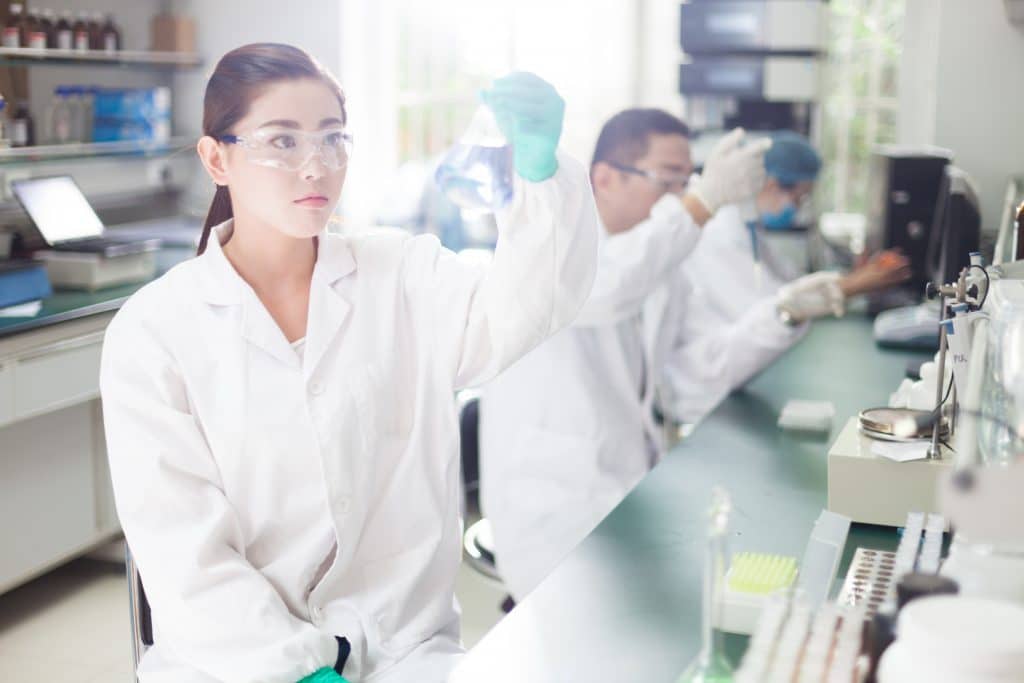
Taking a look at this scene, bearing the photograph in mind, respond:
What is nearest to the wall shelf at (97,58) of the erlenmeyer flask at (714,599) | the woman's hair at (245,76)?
the woman's hair at (245,76)

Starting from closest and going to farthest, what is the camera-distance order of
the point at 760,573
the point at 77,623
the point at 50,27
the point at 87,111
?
the point at 760,573 < the point at 77,623 < the point at 50,27 < the point at 87,111

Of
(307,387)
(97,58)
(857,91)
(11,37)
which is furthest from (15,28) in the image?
(857,91)

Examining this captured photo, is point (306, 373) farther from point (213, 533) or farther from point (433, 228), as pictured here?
point (433, 228)

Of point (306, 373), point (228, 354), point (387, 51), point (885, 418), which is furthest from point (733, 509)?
point (387, 51)

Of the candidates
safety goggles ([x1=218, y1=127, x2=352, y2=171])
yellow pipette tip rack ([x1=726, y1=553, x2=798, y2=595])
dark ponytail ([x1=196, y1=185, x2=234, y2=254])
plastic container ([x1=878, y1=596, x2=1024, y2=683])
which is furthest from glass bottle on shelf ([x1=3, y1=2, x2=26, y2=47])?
plastic container ([x1=878, y1=596, x2=1024, y2=683])

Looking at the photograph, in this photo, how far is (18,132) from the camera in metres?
3.87

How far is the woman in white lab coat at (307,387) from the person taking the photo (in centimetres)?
151

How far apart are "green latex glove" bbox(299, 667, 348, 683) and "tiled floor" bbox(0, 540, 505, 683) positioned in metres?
1.25

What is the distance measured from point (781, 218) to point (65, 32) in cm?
258

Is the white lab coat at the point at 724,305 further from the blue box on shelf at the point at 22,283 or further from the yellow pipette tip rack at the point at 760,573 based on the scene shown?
the blue box on shelf at the point at 22,283

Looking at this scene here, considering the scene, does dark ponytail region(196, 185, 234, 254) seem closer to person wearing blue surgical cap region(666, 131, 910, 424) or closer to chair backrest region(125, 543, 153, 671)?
chair backrest region(125, 543, 153, 671)

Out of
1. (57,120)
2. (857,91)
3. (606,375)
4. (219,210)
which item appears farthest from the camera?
(857,91)

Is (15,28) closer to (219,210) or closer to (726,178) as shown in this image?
(219,210)

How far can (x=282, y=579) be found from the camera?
62.4 inches
